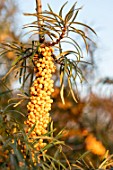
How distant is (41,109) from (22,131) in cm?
4

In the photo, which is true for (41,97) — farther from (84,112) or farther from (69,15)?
(84,112)

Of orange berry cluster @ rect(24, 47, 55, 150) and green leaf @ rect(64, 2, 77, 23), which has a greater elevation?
green leaf @ rect(64, 2, 77, 23)

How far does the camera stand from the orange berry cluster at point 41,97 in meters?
0.37

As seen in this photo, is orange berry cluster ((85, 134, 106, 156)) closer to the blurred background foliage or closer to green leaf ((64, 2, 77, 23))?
the blurred background foliage

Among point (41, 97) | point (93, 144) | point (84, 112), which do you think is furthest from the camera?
point (84, 112)

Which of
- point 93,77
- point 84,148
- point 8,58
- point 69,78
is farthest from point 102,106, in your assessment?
point 69,78

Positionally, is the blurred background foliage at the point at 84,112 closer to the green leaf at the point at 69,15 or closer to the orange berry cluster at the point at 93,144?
the orange berry cluster at the point at 93,144

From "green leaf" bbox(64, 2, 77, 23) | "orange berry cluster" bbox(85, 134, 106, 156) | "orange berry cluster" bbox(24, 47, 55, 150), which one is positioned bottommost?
"orange berry cluster" bbox(85, 134, 106, 156)

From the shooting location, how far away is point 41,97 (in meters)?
0.38

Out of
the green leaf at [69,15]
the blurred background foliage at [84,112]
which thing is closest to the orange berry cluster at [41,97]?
the green leaf at [69,15]

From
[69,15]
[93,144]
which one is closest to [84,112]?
[93,144]

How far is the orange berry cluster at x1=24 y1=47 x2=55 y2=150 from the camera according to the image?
370 millimetres

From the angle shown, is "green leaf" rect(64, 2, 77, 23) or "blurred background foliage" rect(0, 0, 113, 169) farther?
"blurred background foliage" rect(0, 0, 113, 169)

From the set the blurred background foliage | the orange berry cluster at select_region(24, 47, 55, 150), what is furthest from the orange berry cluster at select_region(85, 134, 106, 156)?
the orange berry cluster at select_region(24, 47, 55, 150)
